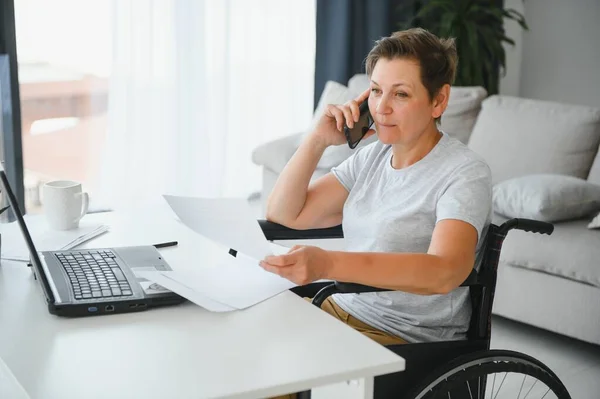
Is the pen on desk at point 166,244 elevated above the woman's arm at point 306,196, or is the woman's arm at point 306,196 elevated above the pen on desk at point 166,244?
the woman's arm at point 306,196

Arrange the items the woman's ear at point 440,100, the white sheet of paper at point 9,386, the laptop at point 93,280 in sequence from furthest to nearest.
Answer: the woman's ear at point 440,100
the laptop at point 93,280
the white sheet of paper at point 9,386

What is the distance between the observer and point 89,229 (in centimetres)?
197

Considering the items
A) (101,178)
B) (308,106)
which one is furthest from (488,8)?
(101,178)

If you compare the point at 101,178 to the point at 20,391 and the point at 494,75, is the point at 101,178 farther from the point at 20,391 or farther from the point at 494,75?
the point at 20,391

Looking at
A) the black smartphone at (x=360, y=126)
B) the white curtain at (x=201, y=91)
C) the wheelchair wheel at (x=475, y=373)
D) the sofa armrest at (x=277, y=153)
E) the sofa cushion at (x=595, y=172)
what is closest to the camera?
the wheelchair wheel at (x=475, y=373)

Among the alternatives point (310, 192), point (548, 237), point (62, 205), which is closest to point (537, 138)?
point (548, 237)

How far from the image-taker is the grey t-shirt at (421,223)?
174 centimetres

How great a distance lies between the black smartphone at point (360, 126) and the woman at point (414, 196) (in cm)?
2

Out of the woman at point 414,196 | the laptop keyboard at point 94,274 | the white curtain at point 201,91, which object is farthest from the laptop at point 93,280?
the white curtain at point 201,91

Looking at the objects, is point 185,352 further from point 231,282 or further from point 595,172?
point 595,172

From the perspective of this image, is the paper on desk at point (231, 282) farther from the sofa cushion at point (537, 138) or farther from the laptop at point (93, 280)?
the sofa cushion at point (537, 138)

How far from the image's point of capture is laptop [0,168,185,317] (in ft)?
4.84

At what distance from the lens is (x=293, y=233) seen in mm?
2027

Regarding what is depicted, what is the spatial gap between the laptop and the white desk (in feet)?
0.07
